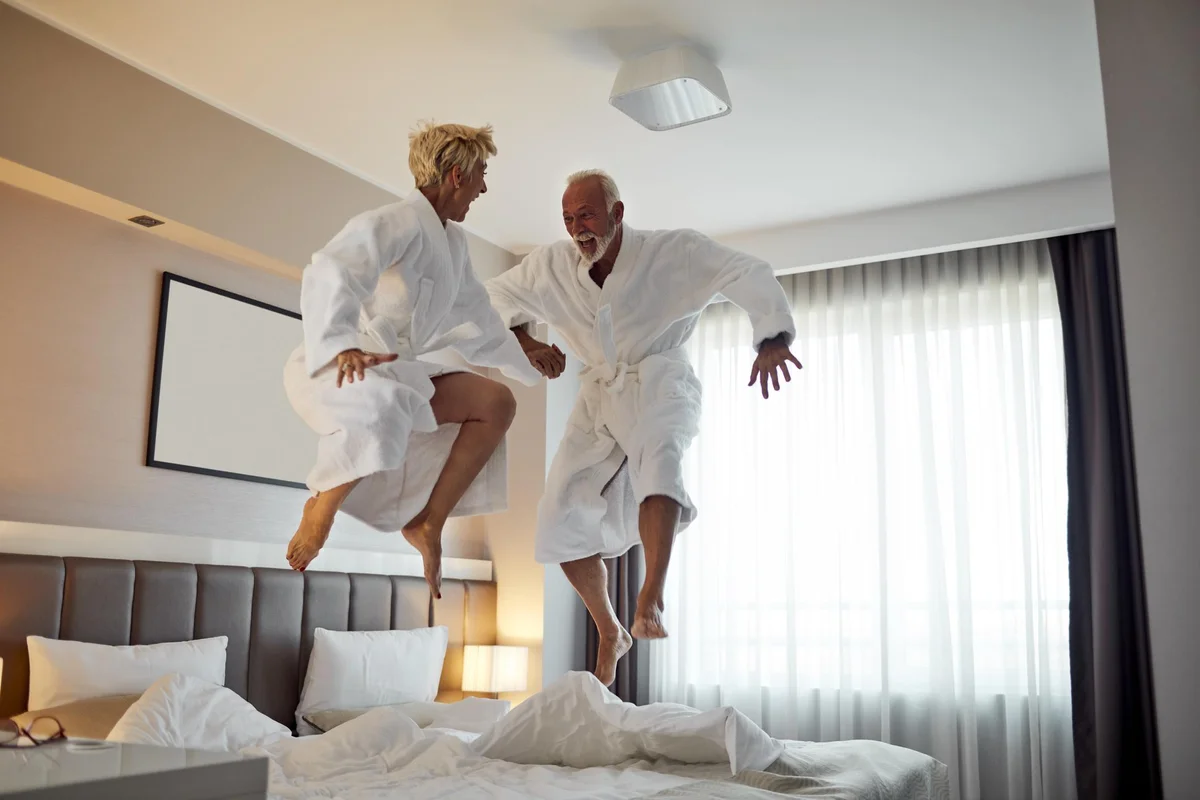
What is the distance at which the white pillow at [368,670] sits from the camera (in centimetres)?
391

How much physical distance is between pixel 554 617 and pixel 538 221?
7.07 feet

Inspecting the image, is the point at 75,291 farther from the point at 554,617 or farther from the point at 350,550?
the point at 554,617

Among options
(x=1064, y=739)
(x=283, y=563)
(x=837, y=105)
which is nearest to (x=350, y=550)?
(x=283, y=563)

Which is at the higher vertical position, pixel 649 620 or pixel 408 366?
pixel 408 366

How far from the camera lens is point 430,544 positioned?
233 cm

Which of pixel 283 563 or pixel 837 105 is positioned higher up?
pixel 837 105

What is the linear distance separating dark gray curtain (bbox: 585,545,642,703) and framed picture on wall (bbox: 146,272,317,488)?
196 cm

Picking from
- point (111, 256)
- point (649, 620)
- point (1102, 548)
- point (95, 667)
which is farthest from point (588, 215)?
point (1102, 548)

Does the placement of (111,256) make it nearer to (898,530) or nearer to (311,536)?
(311,536)

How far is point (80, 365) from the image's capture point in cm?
364

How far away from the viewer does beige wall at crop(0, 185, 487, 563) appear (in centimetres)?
345

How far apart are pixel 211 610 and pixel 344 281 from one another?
2162 millimetres

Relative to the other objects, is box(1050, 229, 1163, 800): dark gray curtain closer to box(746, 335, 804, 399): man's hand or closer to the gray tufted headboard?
box(746, 335, 804, 399): man's hand

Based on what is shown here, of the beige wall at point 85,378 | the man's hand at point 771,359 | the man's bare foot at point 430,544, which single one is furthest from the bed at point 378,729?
the man's hand at point 771,359
